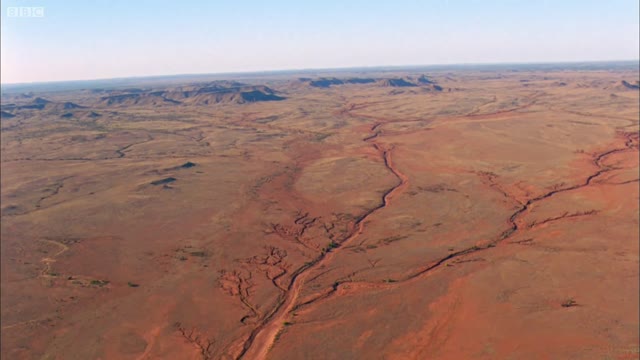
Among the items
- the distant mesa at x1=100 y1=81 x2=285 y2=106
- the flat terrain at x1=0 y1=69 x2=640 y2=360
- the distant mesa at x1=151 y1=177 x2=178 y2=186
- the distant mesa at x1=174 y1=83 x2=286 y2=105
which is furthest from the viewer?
the distant mesa at x1=100 y1=81 x2=285 y2=106

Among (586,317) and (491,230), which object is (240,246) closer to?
(491,230)

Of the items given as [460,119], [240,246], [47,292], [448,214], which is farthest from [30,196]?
[460,119]

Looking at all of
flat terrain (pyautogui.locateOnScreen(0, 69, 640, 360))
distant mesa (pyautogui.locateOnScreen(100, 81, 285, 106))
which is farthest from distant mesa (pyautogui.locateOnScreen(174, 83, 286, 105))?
flat terrain (pyautogui.locateOnScreen(0, 69, 640, 360))

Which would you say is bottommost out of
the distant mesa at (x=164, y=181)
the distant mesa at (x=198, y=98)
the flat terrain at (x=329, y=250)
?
the flat terrain at (x=329, y=250)

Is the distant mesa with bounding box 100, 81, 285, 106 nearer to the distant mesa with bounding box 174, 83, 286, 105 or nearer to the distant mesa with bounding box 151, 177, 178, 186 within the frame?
the distant mesa with bounding box 174, 83, 286, 105

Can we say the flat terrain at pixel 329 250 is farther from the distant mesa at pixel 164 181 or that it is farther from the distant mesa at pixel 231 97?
the distant mesa at pixel 231 97

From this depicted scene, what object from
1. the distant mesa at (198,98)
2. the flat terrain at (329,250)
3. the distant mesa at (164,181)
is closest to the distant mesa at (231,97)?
the distant mesa at (198,98)

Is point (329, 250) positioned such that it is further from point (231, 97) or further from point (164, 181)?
point (231, 97)

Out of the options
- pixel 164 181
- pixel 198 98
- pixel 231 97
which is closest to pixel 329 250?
pixel 164 181

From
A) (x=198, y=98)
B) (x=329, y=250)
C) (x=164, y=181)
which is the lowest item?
(x=329, y=250)
